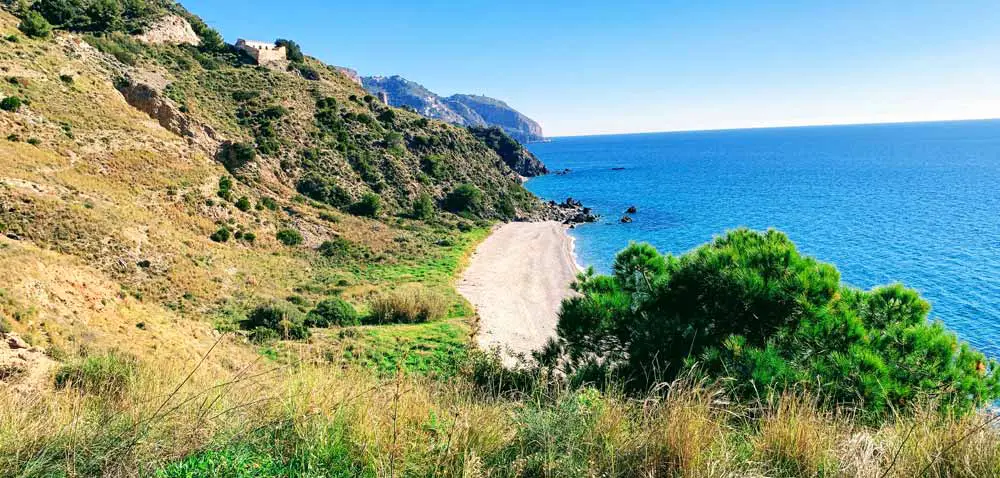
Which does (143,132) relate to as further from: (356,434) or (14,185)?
(356,434)

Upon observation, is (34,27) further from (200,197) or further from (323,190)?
(323,190)

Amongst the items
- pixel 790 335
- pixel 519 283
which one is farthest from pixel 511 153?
pixel 790 335

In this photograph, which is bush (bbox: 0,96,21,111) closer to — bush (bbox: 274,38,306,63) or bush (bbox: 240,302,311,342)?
bush (bbox: 240,302,311,342)

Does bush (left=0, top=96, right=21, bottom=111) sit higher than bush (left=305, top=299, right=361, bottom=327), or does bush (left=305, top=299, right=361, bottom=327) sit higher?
bush (left=0, top=96, right=21, bottom=111)

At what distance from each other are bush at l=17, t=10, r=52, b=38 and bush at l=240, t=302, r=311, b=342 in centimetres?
3872

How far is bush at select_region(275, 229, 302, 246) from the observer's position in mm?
40688

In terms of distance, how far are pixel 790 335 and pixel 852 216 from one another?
74733mm

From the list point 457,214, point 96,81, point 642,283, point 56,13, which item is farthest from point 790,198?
point 56,13

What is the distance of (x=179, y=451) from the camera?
154 inches

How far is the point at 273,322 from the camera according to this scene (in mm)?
24500

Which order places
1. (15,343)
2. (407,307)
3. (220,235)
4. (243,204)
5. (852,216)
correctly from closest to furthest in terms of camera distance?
(15,343) < (407,307) < (220,235) < (243,204) < (852,216)

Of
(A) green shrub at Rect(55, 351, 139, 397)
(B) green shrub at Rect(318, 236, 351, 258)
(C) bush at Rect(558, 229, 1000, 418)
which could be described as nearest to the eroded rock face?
(B) green shrub at Rect(318, 236, 351, 258)

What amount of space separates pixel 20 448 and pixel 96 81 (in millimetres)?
51035

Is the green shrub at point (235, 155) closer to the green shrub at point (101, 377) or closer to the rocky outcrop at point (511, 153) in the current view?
the green shrub at point (101, 377)
